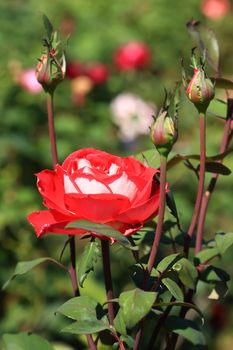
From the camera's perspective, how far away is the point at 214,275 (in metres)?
1.04

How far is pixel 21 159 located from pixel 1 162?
0.90 feet

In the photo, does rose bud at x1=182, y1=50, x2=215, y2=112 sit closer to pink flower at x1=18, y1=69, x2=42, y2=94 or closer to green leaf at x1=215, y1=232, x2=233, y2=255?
green leaf at x1=215, y1=232, x2=233, y2=255

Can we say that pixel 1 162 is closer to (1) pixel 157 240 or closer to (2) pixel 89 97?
(2) pixel 89 97

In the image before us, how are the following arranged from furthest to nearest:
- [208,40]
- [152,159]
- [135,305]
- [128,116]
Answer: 1. [128,116]
2. [208,40]
3. [152,159]
4. [135,305]

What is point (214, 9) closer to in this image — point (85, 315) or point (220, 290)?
point (220, 290)

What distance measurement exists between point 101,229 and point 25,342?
0.34 meters

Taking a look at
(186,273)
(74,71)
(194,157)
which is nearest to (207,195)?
(194,157)

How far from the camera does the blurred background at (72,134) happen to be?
90.7 inches

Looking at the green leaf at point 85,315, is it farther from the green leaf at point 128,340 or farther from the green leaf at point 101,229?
the green leaf at point 101,229

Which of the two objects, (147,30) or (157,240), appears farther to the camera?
(147,30)

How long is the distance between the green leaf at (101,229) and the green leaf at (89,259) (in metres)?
0.06

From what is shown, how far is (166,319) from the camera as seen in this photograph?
3.21ft

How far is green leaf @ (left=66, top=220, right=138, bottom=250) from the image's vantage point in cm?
81

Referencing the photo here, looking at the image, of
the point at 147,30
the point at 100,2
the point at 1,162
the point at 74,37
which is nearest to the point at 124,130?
the point at 1,162
